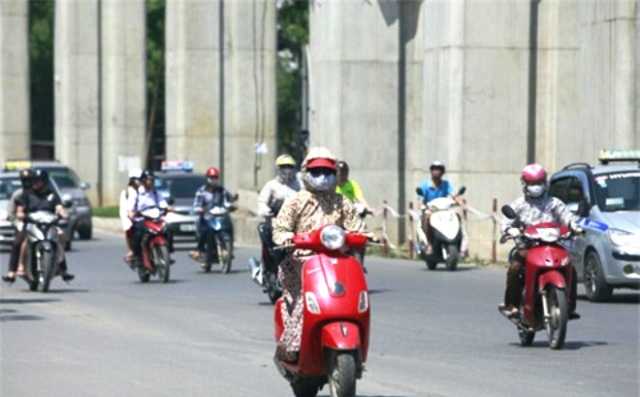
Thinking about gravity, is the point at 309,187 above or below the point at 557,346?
above

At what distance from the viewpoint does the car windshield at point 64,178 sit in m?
46.4

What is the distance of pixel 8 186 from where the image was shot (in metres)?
41.0

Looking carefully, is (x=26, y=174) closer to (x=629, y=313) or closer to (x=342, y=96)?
(x=629, y=313)

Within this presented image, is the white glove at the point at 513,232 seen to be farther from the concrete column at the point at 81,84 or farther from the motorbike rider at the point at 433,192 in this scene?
the concrete column at the point at 81,84

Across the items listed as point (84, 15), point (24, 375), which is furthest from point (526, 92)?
point (84, 15)

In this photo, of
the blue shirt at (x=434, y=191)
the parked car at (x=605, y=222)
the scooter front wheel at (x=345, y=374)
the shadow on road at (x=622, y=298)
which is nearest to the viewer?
the scooter front wheel at (x=345, y=374)

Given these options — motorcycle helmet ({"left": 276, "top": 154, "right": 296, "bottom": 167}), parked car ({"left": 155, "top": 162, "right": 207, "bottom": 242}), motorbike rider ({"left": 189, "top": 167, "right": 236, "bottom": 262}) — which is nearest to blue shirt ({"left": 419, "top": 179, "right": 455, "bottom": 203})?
motorbike rider ({"left": 189, "top": 167, "right": 236, "bottom": 262})

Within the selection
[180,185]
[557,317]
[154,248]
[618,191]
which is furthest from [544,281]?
[180,185]

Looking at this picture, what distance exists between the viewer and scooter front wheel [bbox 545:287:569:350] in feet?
52.5

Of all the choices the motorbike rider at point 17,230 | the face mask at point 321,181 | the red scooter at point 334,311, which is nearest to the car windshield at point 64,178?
the motorbike rider at point 17,230

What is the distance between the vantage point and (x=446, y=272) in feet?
95.5

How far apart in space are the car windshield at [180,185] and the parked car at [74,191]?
6.74 ft

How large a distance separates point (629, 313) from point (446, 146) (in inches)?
619

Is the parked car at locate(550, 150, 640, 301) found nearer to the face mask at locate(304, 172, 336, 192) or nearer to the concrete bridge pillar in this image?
the face mask at locate(304, 172, 336, 192)
